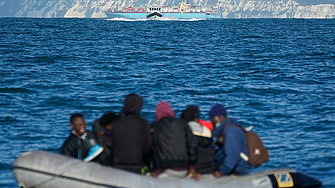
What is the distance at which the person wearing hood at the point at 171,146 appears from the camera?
578cm

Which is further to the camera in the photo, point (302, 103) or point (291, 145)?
point (302, 103)

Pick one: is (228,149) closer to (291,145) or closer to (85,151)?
(85,151)

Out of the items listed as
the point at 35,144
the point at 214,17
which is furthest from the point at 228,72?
the point at 214,17

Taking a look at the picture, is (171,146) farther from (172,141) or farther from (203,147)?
(203,147)

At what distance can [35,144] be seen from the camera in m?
9.82

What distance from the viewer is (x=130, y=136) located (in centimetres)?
590

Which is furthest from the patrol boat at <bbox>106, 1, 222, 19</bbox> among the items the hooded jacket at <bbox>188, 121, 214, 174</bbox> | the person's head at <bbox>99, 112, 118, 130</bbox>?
the hooded jacket at <bbox>188, 121, 214, 174</bbox>

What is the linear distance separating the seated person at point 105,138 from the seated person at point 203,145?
1162 mm

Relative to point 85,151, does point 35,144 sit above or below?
below

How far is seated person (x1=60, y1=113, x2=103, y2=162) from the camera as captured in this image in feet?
20.7

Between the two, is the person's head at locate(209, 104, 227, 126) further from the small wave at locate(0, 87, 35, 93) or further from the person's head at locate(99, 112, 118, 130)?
the small wave at locate(0, 87, 35, 93)

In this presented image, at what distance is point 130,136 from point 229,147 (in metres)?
1.40

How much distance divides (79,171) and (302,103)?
10.1 m

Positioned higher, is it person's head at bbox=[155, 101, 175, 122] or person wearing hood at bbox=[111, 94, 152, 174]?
person's head at bbox=[155, 101, 175, 122]
